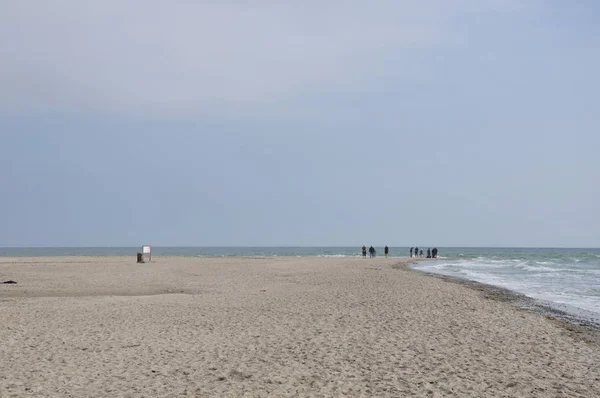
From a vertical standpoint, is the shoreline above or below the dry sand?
below

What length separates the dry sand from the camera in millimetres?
8922

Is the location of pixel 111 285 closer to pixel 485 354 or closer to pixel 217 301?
pixel 217 301

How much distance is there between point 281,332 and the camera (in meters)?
13.3

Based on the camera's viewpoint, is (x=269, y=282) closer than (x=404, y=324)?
No

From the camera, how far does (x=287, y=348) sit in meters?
11.5

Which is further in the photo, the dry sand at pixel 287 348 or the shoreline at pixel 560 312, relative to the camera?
the shoreline at pixel 560 312

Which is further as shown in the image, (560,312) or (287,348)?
(560,312)

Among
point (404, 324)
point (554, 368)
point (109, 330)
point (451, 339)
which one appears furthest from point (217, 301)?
point (554, 368)

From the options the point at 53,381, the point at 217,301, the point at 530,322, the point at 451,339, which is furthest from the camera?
the point at 217,301

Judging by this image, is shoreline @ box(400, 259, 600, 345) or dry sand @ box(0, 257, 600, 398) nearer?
dry sand @ box(0, 257, 600, 398)

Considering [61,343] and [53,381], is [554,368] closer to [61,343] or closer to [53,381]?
[53,381]

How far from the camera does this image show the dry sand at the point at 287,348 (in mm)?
8922

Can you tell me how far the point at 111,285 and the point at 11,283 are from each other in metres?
4.92

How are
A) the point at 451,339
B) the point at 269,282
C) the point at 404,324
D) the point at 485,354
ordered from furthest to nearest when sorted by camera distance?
the point at 269,282 < the point at 404,324 < the point at 451,339 < the point at 485,354
